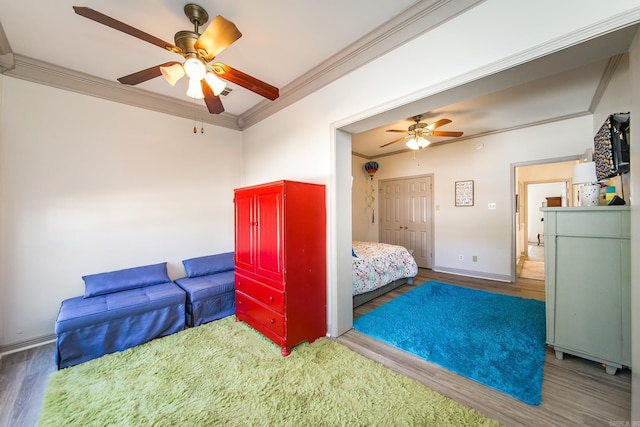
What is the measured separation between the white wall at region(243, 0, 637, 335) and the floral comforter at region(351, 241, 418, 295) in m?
0.61

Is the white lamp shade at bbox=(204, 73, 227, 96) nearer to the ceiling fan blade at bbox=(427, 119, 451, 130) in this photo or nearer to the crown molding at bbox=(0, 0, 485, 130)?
the crown molding at bbox=(0, 0, 485, 130)

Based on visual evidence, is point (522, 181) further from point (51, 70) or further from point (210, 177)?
point (51, 70)

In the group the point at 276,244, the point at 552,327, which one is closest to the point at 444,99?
the point at 276,244

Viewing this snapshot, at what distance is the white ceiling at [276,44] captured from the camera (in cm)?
178

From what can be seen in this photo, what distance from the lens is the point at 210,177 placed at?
3736 millimetres

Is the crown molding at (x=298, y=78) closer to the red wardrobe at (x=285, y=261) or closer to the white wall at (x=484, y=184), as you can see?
the red wardrobe at (x=285, y=261)

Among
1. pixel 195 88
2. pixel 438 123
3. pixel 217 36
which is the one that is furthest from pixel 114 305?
pixel 438 123

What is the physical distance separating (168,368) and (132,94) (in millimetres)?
3129

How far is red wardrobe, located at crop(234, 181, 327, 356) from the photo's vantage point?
2.27 meters

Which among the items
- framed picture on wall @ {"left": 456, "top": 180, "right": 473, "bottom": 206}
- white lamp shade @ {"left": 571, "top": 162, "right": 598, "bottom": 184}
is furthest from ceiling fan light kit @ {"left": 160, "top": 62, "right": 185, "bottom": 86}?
framed picture on wall @ {"left": 456, "top": 180, "right": 473, "bottom": 206}

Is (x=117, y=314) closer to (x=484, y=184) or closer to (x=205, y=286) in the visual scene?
(x=205, y=286)

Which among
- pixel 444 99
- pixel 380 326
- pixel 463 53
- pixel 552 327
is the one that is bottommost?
pixel 380 326

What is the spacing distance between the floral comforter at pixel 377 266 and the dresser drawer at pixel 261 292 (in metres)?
1.05

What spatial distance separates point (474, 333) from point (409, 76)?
261 cm
